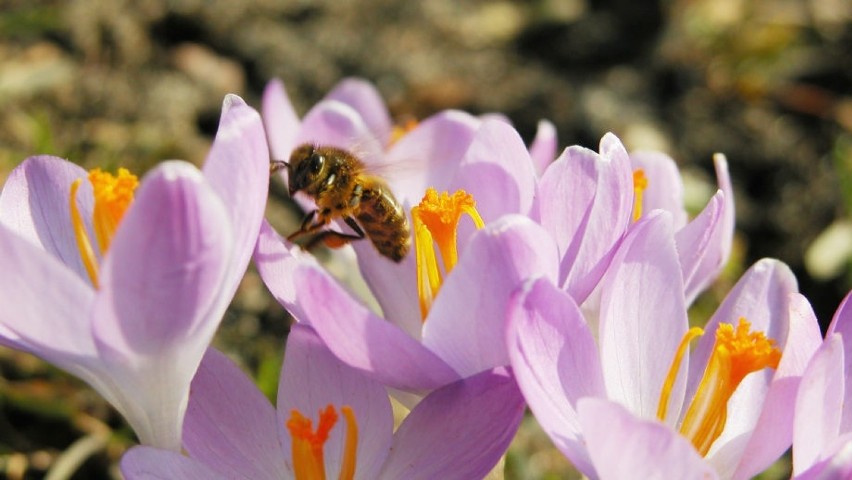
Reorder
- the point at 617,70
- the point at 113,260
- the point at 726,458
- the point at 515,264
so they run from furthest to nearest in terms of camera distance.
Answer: the point at 617,70 < the point at 726,458 < the point at 515,264 < the point at 113,260

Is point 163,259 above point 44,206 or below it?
above

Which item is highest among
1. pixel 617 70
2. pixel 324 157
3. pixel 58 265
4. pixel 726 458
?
pixel 58 265

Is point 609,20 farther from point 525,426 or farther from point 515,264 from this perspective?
point 515,264

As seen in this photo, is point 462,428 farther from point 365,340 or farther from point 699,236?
point 699,236

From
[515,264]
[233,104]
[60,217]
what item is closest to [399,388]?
[515,264]

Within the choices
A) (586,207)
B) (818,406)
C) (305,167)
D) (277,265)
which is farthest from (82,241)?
(818,406)

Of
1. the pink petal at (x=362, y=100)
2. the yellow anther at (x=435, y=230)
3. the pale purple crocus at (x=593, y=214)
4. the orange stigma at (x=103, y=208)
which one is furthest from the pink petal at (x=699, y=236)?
the pink petal at (x=362, y=100)

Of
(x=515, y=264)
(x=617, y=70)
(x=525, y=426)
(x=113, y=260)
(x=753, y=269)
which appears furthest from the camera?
(x=617, y=70)

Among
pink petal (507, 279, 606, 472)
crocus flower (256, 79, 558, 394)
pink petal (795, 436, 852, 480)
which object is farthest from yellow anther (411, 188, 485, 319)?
pink petal (795, 436, 852, 480)
